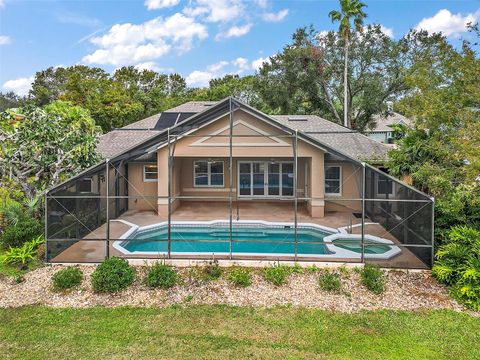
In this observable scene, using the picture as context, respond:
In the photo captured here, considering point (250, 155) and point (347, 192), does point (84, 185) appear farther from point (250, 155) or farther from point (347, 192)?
point (347, 192)

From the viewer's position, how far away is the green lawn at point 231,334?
6266 mm

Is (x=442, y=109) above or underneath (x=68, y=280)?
above

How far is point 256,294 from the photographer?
852cm

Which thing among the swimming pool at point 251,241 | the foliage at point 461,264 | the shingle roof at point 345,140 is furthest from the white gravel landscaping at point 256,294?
the shingle roof at point 345,140

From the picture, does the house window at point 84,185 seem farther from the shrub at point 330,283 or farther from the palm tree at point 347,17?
the palm tree at point 347,17

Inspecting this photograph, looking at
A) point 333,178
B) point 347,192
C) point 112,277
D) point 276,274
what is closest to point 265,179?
point 333,178

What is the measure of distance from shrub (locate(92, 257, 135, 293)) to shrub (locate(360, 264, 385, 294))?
6.55m

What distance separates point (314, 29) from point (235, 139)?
23.1 metres

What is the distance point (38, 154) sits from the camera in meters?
11.8

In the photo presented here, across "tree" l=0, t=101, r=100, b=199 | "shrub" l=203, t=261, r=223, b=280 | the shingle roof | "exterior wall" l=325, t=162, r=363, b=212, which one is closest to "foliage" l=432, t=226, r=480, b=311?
"shrub" l=203, t=261, r=223, b=280

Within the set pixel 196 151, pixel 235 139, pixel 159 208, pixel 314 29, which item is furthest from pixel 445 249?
pixel 314 29

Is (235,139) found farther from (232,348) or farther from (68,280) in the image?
(232,348)

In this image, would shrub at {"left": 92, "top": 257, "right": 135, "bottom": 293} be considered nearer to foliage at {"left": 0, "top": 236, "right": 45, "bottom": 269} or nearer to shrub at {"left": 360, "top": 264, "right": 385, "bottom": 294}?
foliage at {"left": 0, "top": 236, "right": 45, "bottom": 269}

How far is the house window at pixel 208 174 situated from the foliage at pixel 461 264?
12.6m
